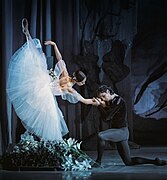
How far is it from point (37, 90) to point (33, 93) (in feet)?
0.21

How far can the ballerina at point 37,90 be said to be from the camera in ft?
20.4

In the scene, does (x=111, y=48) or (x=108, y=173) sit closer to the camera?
(x=108, y=173)

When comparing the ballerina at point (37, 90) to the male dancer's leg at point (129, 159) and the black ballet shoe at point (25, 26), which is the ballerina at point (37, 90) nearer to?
the black ballet shoe at point (25, 26)

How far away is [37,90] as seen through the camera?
6.22 metres

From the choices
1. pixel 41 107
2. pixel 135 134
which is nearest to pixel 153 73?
pixel 135 134

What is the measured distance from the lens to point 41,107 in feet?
20.5

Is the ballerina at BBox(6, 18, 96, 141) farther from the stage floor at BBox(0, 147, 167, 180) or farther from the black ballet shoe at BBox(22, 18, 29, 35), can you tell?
the stage floor at BBox(0, 147, 167, 180)

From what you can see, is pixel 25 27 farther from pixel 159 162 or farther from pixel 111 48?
pixel 159 162

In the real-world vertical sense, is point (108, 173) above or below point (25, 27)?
below

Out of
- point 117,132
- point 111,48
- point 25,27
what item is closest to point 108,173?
point 117,132

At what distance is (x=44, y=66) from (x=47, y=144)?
1000 millimetres

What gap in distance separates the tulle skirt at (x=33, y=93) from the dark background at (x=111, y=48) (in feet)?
1.39

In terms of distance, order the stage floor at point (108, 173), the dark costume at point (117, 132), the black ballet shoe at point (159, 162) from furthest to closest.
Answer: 1. the dark costume at point (117, 132)
2. the black ballet shoe at point (159, 162)
3. the stage floor at point (108, 173)

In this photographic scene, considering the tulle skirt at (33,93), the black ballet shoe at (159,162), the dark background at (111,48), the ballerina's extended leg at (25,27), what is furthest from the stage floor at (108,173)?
the ballerina's extended leg at (25,27)
